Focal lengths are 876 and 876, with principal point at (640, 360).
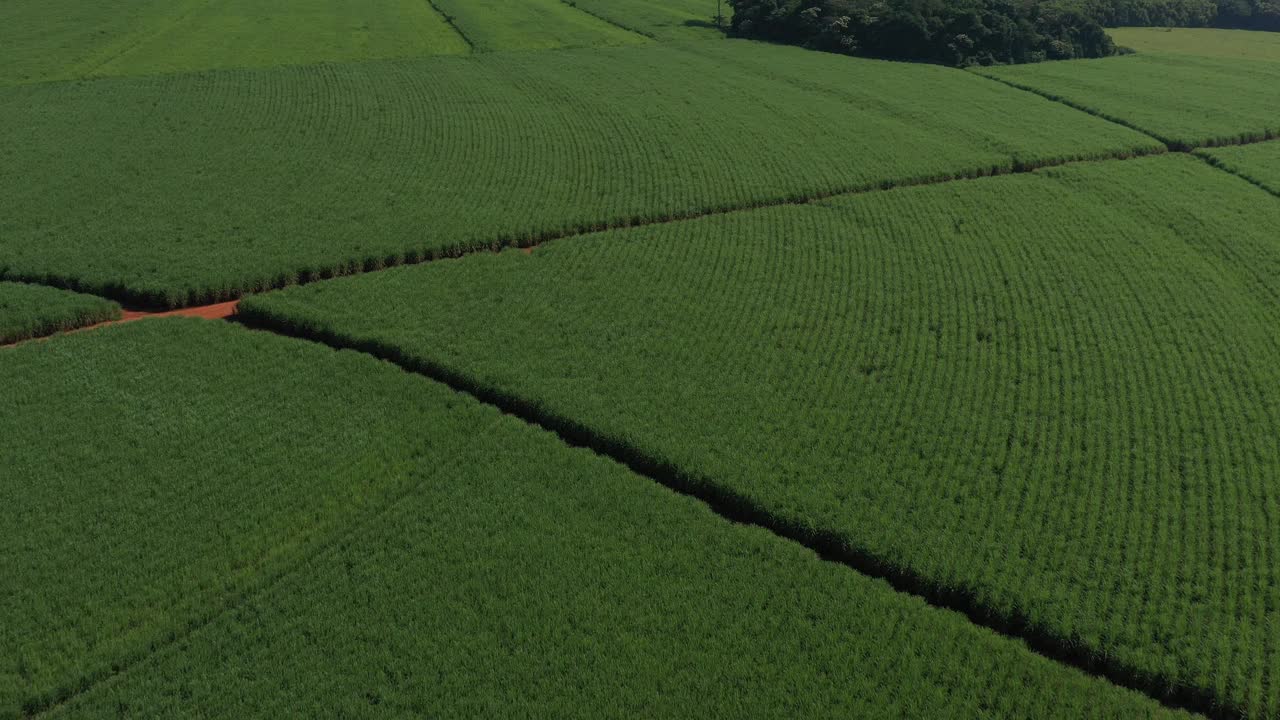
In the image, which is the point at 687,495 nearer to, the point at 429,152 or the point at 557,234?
the point at 557,234

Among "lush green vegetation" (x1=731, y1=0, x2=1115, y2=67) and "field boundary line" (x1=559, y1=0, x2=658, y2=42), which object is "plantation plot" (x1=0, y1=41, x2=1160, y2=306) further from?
"field boundary line" (x1=559, y1=0, x2=658, y2=42)

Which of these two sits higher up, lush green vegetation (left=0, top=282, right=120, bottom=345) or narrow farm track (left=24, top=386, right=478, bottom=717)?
lush green vegetation (left=0, top=282, right=120, bottom=345)

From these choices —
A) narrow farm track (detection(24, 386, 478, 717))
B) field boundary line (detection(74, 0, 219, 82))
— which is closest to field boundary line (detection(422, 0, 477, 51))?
field boundary line (detection(74, 0, 219, 82))

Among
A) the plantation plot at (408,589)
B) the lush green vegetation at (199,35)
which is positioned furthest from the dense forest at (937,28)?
the plantation plot at (408,589)

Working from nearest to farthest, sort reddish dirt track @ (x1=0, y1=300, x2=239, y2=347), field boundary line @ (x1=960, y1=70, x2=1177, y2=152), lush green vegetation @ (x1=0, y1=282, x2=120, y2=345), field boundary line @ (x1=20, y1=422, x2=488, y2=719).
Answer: field boundary line @ (x1=20, y1=422, x2=488, y2=719), lush green vegetation @ (x1=0, y1=282, x2=120, y2=345), reddish dirt track @ (x1=0, y1=300, x2=239, y2=347), field boundary line @ (x1=960, y1=70, x2=1177, y2=152)

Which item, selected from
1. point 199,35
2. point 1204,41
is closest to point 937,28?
point 1204,41

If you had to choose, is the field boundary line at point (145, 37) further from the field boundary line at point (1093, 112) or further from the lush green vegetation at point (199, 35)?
the field boundary line at point (1093, 112)

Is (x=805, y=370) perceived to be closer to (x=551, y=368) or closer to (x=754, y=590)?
(x=551, y=368)

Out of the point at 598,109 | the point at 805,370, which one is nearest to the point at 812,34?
the point at 598,109
